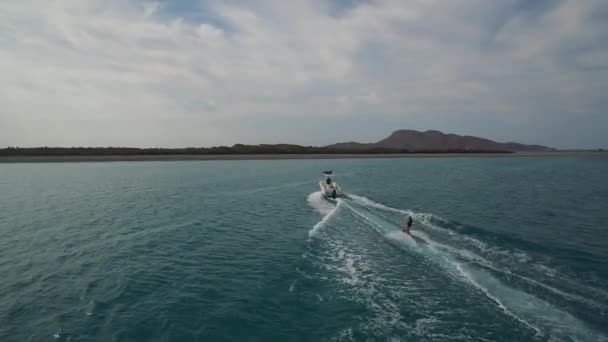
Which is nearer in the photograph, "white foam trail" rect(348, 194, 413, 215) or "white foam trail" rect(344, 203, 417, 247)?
"white foam trail" rect(344, 203, 417, 247)

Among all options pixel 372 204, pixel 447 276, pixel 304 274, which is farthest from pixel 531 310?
pixel 372 204

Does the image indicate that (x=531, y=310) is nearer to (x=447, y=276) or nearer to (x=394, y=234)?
(x=447, y=276)

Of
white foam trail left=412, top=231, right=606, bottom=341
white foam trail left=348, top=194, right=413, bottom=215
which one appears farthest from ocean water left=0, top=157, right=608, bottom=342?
white foam trail left=348, top=194, right=413, bottom=215

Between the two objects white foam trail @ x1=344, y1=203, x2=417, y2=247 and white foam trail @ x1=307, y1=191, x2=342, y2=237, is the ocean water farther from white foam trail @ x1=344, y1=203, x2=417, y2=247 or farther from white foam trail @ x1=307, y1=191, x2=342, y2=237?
white foam trail @ x1=307, y1=191, x2=342, y2=237

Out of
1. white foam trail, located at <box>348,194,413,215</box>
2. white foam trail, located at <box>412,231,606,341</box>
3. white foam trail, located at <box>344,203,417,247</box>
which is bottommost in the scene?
white foam trail, located at <box>412,231,606,341</box>

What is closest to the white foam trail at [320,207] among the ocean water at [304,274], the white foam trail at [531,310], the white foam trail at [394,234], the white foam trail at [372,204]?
the ocean water at [304,274]

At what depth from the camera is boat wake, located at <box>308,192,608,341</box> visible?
12195mm

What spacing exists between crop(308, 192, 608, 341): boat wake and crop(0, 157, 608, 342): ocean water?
3.1 inches

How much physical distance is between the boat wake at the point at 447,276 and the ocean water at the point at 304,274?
0.26ft

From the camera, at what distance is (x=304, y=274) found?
1689 centimetres

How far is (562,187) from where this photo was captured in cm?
4728

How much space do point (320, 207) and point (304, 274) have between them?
1865 cm

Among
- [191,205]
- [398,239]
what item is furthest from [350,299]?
[191,205]

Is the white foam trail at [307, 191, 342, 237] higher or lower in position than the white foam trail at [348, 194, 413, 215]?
lower
